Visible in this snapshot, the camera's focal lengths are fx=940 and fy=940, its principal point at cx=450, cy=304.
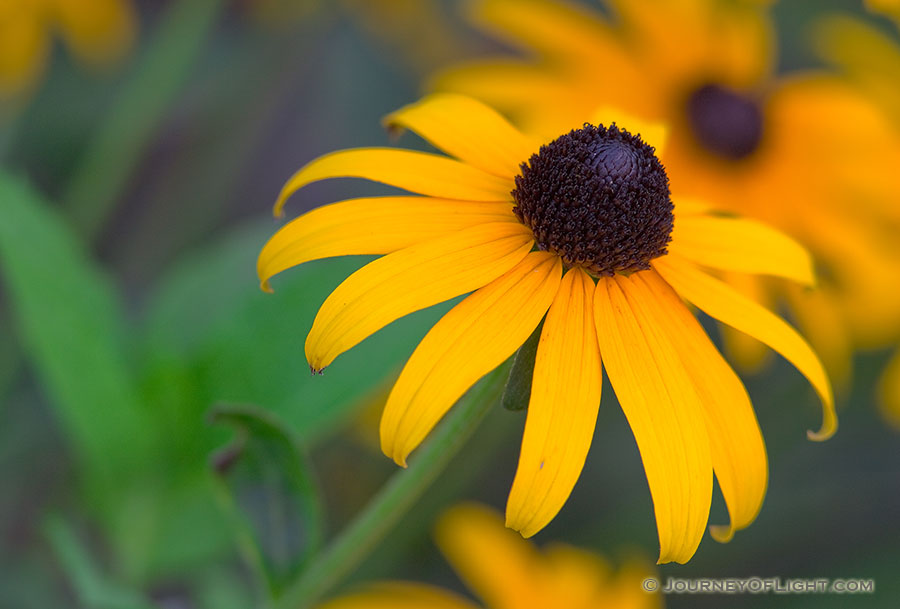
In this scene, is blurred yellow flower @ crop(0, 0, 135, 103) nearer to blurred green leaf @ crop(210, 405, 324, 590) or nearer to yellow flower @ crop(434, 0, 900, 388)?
yellow flower @ crop(434, 0, 900, 388)

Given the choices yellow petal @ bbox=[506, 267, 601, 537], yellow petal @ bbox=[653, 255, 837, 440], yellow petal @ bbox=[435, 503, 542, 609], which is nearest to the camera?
yellow petal @ bbox=[506, 267, 601, 537]

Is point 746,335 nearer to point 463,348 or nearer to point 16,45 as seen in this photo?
point 463,348

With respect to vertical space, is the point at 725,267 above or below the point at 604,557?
above

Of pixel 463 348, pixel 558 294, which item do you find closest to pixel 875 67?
pixel 558 294

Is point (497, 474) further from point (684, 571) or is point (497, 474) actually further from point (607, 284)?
point (607, 284)

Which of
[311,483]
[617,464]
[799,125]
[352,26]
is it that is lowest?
[617,464]

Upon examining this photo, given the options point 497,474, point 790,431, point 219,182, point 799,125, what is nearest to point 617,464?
point 497,474

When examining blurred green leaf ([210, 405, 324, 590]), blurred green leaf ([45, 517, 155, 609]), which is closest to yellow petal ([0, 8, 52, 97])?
blurred green leaf ([45, 517, 155, 609])
